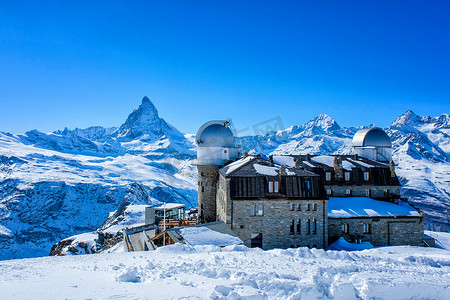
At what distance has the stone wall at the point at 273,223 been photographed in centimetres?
2970

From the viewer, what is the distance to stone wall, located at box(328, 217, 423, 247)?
107ft

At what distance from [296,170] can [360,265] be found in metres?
17.3

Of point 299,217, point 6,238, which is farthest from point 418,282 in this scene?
point 6,238

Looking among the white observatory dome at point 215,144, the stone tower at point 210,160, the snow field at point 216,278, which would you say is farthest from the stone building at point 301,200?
the snow field at point 216,278

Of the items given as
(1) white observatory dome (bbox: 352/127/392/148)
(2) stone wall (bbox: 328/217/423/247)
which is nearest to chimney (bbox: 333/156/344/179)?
(2) stone wall (bbox: 328/217/423/247)

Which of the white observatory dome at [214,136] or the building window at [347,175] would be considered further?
the white observatory dome at [214,136]

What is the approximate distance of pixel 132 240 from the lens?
3027cm

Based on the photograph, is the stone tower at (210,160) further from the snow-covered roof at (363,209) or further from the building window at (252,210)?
the snow-covered roof at (363,209)

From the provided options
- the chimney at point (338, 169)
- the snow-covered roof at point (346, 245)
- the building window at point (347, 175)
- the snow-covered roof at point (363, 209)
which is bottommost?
the snow-covered roof at point (346, 245)

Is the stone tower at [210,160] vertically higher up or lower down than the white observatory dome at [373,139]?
lower down

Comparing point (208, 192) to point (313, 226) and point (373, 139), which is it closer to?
point (313, 226)

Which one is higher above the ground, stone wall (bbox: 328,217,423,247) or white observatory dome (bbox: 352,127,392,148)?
white observatory dome (bbox: 352,127,392,148)

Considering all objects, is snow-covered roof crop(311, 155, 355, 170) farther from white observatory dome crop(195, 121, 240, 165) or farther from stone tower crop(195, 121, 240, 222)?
stone tower crop(195, 121, 240, 222)

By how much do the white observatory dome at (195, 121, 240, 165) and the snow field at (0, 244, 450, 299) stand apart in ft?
78.0
